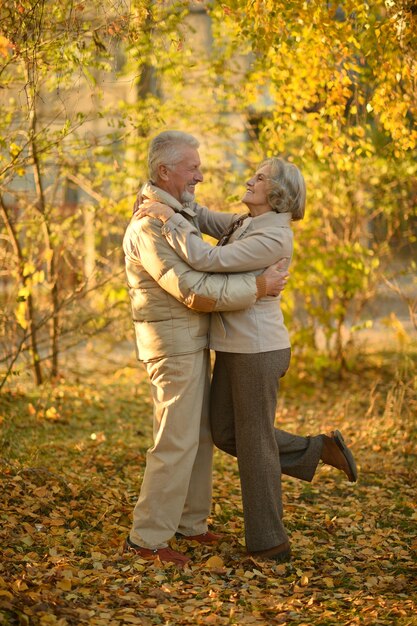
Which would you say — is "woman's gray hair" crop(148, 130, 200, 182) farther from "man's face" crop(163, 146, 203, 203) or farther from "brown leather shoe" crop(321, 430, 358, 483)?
"brown leather shoe" crop(321, 430, 358, 483)

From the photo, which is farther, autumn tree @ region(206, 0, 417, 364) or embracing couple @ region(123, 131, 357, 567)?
autumn tree @ region(206, 0, 417, 364)

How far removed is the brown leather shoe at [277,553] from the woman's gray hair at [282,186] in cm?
150

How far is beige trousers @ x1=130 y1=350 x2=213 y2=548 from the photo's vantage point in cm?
420

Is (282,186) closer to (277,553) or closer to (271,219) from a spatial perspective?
(271,219)

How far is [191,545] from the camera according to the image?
14.8ft

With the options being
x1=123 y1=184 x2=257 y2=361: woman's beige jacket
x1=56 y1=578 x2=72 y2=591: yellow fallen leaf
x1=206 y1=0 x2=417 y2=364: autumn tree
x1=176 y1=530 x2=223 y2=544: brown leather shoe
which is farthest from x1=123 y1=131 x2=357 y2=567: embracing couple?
x1=206 y1=0 x2=417 y2=364: autumn tree

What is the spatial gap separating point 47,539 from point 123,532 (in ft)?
1.29

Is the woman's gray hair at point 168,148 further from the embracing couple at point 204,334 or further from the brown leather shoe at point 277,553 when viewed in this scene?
the brown leather shoe at point 277,553

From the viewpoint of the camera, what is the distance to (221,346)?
4.23 metres

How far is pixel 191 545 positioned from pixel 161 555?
0.30 m

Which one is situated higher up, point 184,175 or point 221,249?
point 184,175

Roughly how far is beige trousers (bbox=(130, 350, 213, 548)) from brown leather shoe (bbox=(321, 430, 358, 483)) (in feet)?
2.05

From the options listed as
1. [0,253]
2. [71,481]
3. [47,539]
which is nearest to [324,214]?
[0,253]

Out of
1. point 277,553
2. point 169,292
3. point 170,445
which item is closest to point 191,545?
point 277,553
